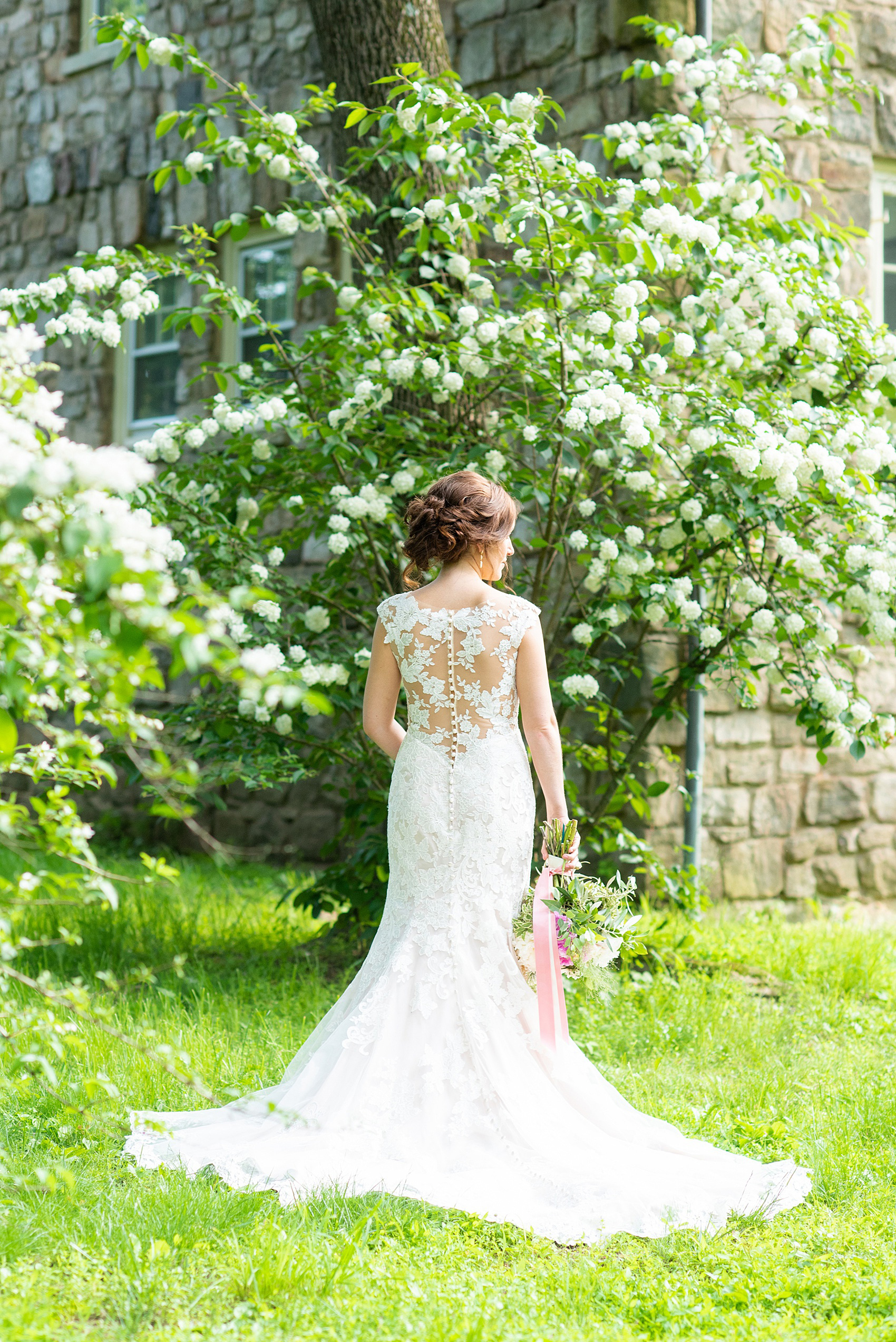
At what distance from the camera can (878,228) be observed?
6629 mm

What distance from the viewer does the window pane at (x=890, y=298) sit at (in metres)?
6.91

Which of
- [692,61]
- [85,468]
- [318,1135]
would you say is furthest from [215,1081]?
[692,61]

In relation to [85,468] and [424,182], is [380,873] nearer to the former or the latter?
[424,182]

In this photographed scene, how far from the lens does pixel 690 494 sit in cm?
450

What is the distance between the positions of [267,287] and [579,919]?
5682 millimetres

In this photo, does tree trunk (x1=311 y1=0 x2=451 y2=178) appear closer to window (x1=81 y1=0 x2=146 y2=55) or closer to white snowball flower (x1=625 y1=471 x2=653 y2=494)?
white snowball flower (x1=625 y1=471 x2=653 y2=494)

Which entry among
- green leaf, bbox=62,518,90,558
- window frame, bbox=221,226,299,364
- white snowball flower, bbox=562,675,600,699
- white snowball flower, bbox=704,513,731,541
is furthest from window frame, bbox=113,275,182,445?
green leaf, bbox=62,518,90,558

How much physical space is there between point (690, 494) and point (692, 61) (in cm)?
257

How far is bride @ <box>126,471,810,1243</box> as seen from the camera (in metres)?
2.98

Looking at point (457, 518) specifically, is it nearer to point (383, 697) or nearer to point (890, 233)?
point (383, 697)

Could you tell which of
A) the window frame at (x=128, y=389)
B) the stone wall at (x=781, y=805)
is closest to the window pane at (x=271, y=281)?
the window frame at (x=128, y=389)

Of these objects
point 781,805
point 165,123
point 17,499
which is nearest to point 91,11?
point 165,123

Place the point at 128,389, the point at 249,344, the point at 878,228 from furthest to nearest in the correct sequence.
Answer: the point at 128,389
the point at 249,344
the point at 878,228

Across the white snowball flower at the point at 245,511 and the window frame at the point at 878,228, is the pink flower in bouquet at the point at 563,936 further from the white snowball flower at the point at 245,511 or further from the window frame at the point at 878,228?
the window frame at the point at 878,228
